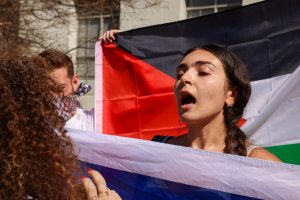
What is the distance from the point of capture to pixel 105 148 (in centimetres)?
252

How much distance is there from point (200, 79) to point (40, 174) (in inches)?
56.2

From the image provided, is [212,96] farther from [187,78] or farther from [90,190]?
[90,190]

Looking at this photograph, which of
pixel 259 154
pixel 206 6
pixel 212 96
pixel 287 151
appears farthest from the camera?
pixel 206 6

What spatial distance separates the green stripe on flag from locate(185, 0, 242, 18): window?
825 cm

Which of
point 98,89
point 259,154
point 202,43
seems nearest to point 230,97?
point 259,154

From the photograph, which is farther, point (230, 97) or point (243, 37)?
point (243, 37)

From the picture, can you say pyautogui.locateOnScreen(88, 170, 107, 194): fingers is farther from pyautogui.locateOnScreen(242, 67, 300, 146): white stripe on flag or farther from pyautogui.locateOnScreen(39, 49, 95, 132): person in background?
pyautogui.locateOnScreen(242, 67, 300, 146): white stripe on flag

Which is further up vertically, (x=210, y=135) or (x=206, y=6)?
(x=206, y=6)

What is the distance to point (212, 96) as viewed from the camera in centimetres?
272

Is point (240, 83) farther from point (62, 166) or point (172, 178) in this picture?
point (62, 166)

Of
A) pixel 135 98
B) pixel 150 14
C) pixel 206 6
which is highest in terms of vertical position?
pixel 206 6

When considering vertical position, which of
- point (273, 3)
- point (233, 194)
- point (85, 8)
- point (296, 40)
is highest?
point (85, 8)

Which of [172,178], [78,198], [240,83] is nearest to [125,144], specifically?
[172,178]

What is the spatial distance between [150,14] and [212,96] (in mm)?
8752
